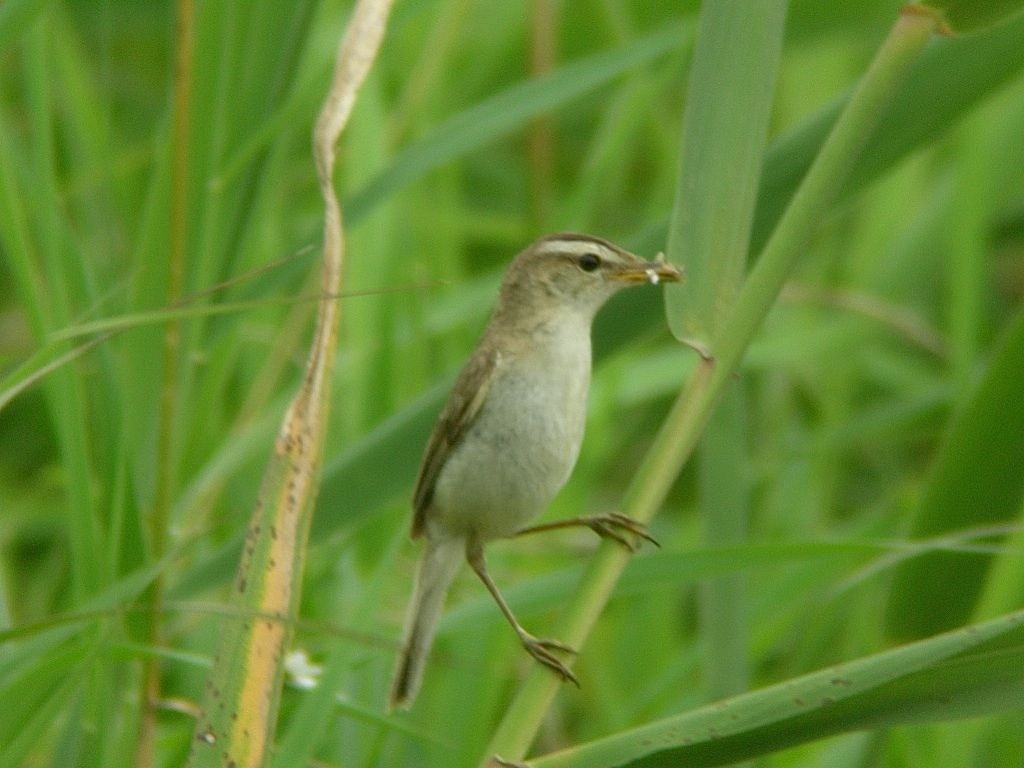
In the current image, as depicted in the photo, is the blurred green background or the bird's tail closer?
the blurred green background

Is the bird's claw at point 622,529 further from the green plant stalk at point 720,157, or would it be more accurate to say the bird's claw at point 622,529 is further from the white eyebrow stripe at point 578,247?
the white eyebrow stripe at point 578,247

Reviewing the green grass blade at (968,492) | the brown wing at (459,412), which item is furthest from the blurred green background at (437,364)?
the brown wing at (459,412)

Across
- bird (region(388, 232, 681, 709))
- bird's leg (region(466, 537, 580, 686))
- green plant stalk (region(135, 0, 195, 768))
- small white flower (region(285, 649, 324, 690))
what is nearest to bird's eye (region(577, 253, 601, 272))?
bird (region(388, 232, 681, 709))

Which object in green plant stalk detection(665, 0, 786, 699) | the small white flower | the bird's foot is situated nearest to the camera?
the bird's foot

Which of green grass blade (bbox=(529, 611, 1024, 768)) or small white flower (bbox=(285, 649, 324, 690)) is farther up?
small white flower (bbox=(285, 649, 324, 690))

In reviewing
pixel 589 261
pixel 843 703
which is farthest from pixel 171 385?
pixel 843 703

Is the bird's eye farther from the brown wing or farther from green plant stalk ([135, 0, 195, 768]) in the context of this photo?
green plant stalk ([135, 0, 195, 768])

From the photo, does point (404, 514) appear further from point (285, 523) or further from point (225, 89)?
point (285, 523)
